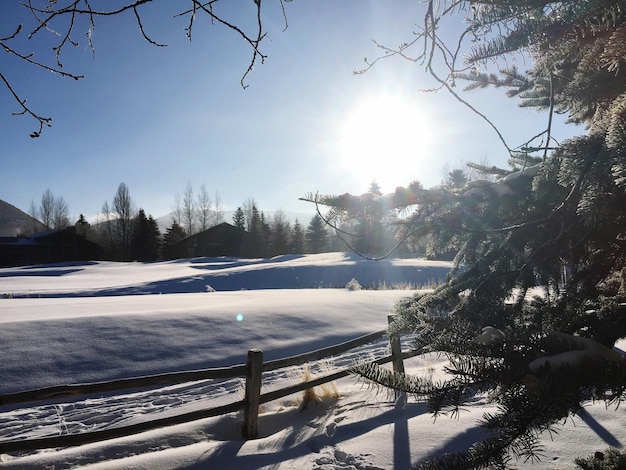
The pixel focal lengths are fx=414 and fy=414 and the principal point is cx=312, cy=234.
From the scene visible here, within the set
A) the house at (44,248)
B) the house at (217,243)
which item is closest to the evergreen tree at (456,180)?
the house at (217,243)

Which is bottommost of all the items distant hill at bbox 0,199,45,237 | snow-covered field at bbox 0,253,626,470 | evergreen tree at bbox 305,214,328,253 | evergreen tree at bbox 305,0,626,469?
snow-covered field at bbox 0,253,626,470

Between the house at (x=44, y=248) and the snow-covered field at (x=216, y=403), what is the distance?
42.1m

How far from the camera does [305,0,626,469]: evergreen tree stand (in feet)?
3.44

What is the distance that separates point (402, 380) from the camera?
122 centimetres

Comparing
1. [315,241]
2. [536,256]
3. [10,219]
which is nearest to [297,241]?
[315,241]

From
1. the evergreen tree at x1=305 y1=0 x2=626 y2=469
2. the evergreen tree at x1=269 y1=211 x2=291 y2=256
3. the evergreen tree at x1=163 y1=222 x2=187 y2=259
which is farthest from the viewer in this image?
the evergreen tree at x1=269 y1=211 x2=291 y2=256

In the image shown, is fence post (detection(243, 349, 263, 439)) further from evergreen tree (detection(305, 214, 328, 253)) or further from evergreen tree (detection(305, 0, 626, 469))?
evergreen tree (detection(305, 214, 328, 253))

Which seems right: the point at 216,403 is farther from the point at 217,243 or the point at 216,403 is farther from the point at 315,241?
the point at 315,241

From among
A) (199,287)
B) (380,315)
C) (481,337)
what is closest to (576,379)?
(481,337)

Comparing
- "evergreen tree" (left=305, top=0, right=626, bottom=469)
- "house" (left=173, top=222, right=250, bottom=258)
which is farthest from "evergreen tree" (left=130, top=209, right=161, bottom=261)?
"evergreen tree" (left=305, top=0, right=626, bottom=469)

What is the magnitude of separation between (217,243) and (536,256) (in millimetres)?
51207

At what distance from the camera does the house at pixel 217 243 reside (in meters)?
51.4

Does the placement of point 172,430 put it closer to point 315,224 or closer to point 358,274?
point 358,274

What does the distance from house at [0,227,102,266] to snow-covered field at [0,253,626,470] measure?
4213cm
